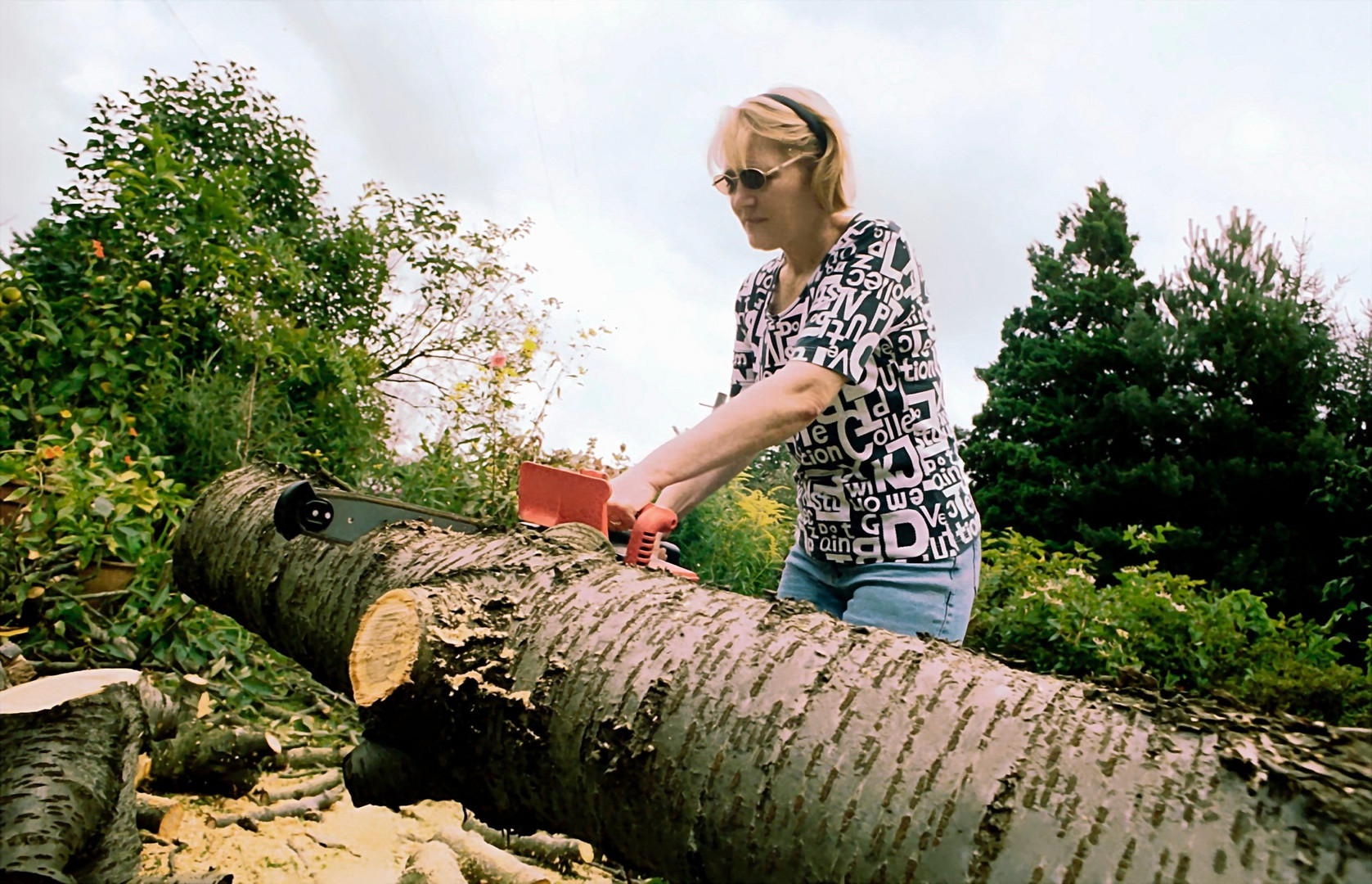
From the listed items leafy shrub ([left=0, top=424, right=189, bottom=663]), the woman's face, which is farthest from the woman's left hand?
leafy shrub ([left=0, top=424, right=189, bottom=663])

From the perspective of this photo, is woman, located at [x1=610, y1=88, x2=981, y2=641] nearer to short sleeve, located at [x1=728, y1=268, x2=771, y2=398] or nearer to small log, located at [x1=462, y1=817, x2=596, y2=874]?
short sleeve, located at [x1=728, y1=268, x2=771, y2=398]

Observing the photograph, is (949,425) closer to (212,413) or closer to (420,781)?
(420,781)

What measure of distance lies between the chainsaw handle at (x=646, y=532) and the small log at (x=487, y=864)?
141 cm

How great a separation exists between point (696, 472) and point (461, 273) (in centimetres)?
681

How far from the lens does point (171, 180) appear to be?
17.7ft

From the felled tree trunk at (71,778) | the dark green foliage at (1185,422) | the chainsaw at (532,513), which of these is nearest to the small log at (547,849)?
the felled tree trunk at (71,778)

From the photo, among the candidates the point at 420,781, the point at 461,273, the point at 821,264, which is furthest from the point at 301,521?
the point at 461,273

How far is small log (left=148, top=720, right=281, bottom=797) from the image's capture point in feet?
9.88

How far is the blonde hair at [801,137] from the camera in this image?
1885mm

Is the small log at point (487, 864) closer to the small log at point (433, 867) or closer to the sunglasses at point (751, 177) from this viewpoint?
the small log at point (433, 867)

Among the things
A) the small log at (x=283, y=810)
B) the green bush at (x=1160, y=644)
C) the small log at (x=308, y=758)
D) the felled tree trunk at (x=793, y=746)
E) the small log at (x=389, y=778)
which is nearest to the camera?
the felled tree trunk at (x=793, y=746)

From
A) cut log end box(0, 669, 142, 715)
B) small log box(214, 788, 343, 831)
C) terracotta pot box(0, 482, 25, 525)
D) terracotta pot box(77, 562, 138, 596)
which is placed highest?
terracotta pot box(0, 482, 25, 525)

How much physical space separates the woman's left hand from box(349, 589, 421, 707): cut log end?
1.23 ft

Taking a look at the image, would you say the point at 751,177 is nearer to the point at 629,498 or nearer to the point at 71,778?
the point at 629,498
